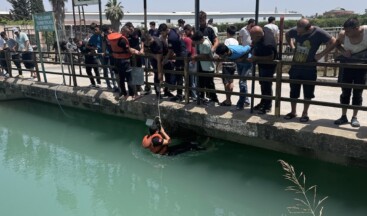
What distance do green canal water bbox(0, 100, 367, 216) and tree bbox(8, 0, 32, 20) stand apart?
167 ft

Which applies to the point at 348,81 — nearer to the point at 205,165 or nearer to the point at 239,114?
the point at 239,114

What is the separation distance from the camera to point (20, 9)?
5234 cm

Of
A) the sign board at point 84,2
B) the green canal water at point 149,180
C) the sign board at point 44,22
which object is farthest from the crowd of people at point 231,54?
the sign board at point 44,22

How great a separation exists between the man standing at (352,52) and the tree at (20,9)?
54457mm

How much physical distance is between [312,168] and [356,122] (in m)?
1.05

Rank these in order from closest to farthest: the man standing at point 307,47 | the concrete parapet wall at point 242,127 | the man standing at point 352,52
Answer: the man standing at point 352,52 → the concrete parapet wall at point 242,127 → the man standing at point 307,47

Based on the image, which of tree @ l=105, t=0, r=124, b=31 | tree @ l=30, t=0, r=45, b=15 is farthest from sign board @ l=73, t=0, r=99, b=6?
tree @ l=30, t=0, r=45, b=15

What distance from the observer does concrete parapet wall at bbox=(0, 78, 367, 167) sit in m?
4.68

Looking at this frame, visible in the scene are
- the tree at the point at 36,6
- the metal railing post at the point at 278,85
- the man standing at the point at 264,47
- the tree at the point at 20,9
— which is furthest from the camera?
the tree at the point at 36,6

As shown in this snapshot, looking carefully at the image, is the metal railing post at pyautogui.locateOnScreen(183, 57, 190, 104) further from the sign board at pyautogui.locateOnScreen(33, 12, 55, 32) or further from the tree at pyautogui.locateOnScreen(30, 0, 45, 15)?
the tree at pyautogui.locateOnScreen(30, 0, 45, 15)

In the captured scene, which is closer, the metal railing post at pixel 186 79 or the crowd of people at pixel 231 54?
the crowd of people at pixel 231 54

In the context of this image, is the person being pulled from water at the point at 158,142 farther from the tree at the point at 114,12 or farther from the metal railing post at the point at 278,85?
the tree at the point at 114,12

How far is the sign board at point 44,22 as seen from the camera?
888cm

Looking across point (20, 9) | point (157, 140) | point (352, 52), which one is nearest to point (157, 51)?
point (157, 140)
